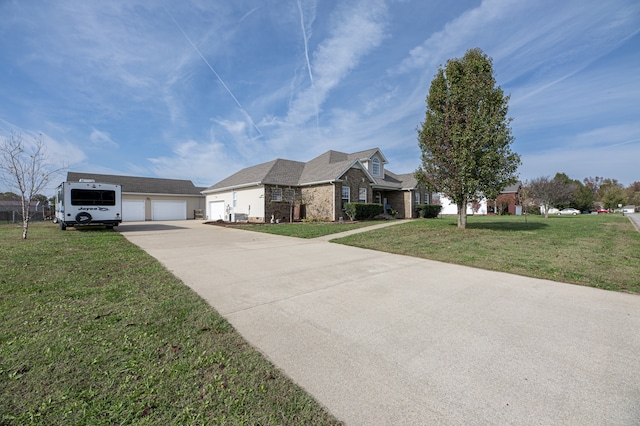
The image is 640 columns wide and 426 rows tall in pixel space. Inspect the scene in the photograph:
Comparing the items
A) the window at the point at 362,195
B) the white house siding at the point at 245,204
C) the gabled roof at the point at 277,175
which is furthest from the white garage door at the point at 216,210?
the window at the point at 362,195

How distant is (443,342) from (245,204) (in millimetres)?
22566

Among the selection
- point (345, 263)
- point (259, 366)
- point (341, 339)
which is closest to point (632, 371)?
point (341, 339)

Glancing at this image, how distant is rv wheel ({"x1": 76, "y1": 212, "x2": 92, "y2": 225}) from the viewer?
14.6 metres

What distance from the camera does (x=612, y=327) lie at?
3592mm

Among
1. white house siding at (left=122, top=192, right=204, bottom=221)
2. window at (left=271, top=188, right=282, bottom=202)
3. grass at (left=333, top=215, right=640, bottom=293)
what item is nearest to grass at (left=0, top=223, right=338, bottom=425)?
grass at (left=333, top=215, right=640, bottom=293)

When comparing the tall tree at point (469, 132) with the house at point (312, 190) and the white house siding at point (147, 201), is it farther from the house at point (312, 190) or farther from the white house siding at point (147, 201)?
the white house siding at point (147, 201)

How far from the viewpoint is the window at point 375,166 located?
27258mm

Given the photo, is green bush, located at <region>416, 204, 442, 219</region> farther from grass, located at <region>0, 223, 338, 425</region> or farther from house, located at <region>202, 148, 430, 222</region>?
grass, located at <region>0, 223, 338, 425</region>

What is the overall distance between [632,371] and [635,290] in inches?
152

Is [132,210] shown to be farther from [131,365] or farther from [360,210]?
[131,365]

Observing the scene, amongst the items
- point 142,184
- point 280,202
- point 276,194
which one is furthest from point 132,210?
point 280,202

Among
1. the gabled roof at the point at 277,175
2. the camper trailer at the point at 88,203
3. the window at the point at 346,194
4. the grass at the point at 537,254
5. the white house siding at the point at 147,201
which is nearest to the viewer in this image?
the grass at the point at 537,254

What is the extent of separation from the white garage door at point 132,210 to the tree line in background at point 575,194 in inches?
1567

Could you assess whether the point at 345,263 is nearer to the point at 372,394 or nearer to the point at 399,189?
the point at 372,394
